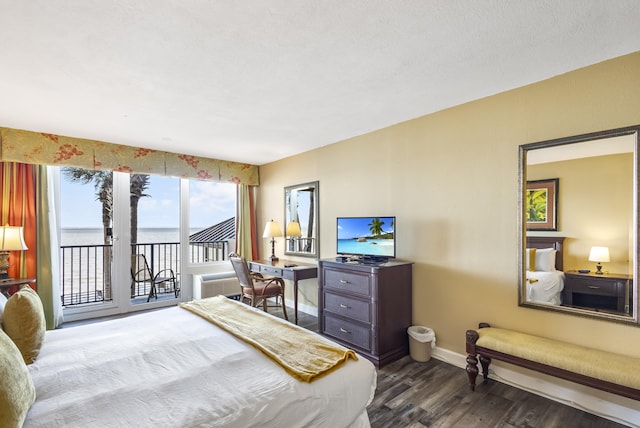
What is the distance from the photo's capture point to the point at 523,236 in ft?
7.98

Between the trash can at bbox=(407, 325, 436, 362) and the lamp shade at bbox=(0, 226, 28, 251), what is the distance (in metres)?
4.09

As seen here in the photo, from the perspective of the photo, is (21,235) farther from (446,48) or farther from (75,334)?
(446,48)

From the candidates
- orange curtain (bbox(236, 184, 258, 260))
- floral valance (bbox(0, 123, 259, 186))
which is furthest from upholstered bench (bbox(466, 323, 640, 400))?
floral valance (bbox(0, 123, 259, 186))

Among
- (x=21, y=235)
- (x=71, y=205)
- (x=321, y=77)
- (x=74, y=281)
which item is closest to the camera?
(x=321, y=77)

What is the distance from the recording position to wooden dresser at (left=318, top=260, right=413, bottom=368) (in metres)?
2.84

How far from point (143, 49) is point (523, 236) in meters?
2.98

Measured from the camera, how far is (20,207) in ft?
11.6

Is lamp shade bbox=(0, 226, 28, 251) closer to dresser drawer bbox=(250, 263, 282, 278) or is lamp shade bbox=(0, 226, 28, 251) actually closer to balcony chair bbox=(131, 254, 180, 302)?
balcony chair bbox=(131, 254, 180, 302)

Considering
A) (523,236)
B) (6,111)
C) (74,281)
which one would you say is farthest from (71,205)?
(523,236)

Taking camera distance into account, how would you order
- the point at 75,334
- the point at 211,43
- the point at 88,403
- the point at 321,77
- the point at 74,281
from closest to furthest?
the point at 88,403
the point at 211,43
the point at 75,334
the point at 321,77
the point at 74,281

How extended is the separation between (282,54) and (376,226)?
189cm

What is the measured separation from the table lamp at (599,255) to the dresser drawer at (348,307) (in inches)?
67.1

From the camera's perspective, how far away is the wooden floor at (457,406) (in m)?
2.01

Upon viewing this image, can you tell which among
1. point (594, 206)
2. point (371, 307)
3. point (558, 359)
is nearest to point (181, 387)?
point (371, 307)
